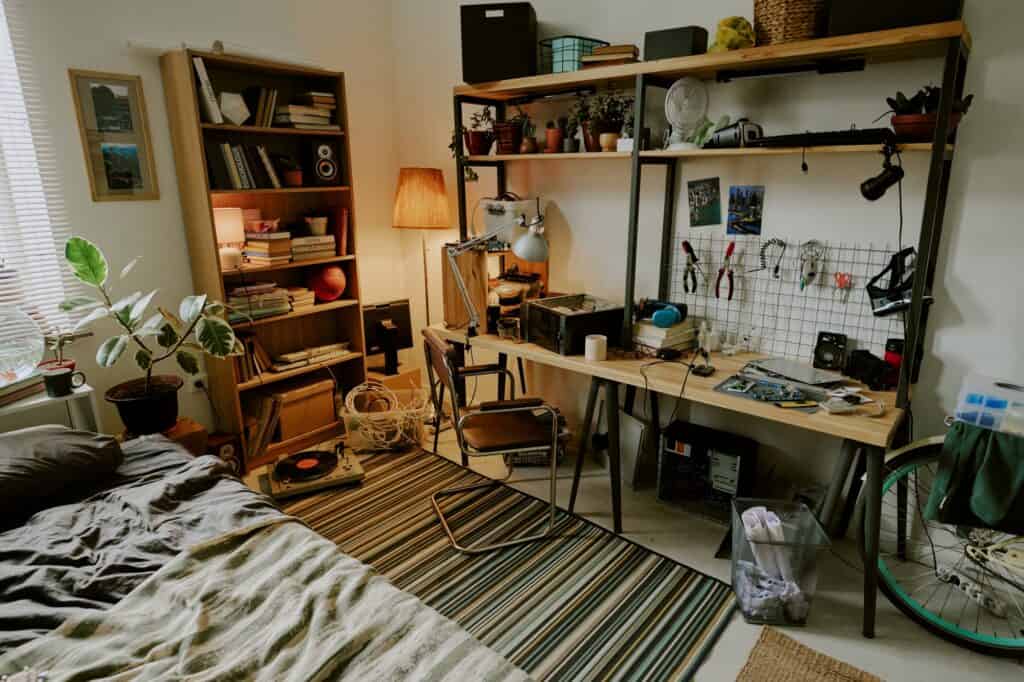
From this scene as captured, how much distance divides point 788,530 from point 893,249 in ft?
3.70

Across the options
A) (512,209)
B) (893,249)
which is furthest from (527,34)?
(893,249)

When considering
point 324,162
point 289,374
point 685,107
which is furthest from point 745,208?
point 289,374

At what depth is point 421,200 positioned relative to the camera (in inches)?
136

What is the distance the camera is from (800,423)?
1.98 metres

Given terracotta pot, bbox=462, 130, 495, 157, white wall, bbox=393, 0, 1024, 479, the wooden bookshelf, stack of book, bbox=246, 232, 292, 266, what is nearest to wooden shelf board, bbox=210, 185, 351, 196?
the wooden bookshelf

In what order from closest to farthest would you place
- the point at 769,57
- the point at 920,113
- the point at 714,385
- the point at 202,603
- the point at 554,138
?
the point at 202,603
the point at 920,113
the point at 769,57
the point at 714,385
the point at 554,138

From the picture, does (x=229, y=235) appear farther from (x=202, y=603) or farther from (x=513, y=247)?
(x=202, y=603)

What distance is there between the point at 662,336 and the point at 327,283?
1931mm

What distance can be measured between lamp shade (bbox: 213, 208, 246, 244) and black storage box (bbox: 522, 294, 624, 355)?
1554mm

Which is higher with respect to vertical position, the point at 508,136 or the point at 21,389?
the point at 508,136

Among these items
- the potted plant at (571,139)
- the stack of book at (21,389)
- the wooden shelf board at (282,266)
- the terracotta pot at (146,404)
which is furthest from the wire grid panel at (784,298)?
the stack of book at (21,389)

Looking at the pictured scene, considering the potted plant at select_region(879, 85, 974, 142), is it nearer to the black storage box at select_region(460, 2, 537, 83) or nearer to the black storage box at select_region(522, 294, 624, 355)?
the black storage box at select_region(522, 294, 624, 355)

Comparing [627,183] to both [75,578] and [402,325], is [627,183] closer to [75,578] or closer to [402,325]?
[402,325]

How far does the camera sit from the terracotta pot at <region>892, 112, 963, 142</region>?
188 cm
